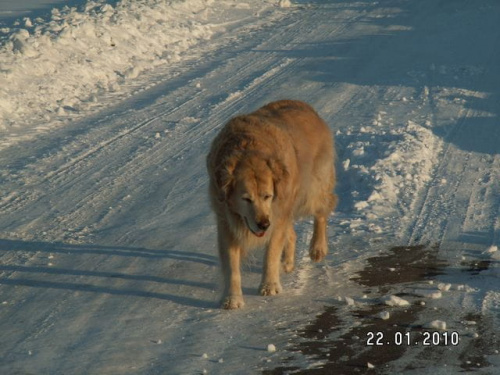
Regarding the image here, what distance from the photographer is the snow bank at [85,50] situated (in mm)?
14352

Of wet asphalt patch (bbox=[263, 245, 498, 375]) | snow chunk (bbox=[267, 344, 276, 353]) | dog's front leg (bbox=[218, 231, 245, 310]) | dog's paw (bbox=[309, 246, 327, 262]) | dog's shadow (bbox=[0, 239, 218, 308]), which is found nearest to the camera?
wet asphalt patch (bbox=[263, 245, 498, 375])

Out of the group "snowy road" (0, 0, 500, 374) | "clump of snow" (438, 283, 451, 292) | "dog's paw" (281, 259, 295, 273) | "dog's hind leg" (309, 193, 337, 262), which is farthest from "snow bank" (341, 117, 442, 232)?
"clump of snow" (438, 283, 451, 292)

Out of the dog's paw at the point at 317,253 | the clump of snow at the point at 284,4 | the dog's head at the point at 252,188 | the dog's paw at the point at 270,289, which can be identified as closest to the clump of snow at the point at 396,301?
the dog's paw at the point at 270,289

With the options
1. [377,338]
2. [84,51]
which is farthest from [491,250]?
[84,51]

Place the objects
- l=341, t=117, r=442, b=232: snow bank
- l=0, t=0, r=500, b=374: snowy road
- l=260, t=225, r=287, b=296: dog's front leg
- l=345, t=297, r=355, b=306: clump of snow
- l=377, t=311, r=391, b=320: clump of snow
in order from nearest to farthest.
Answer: l=0, t=0, r=500, b=374: snowy road → l=377, t=311, r=391, b=320: clump of snow → l=345, t=297, r=355, b=306: clump of snow → l=260, t=225, r=287, b=296: dog's front leg → l=341, t=117, r=442, b=232: snow bank

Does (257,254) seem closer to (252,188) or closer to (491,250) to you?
(252,188)

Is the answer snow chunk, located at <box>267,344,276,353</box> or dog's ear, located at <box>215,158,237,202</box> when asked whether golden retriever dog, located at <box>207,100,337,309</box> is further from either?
snow chunk, located at <box>267,344,276,353</box>

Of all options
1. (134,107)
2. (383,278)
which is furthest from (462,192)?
(134,107)

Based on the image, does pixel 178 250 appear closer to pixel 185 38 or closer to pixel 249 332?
pixel 249 332

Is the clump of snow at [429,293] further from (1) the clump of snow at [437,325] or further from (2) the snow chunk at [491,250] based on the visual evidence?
(2) the snow chunk at [491,250]

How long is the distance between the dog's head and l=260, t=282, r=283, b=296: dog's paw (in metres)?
0.60

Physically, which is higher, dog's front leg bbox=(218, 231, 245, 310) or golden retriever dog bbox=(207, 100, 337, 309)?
golden retriever dog bbox=(207, 100, 337, 309)

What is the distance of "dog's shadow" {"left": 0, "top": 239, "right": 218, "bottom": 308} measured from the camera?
7.77 metres

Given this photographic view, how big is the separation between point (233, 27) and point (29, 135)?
807cm
